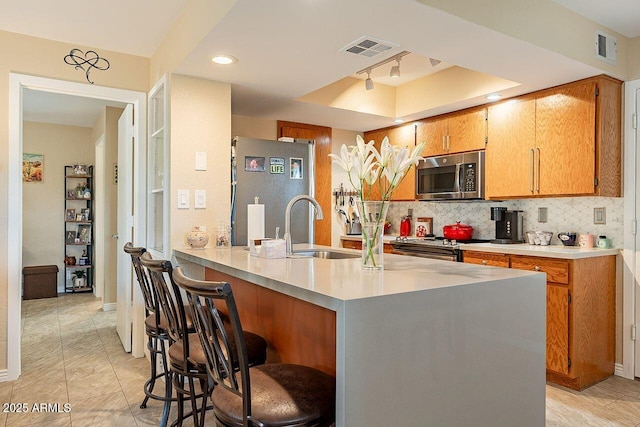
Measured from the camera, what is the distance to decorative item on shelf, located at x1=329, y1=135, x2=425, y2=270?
67.1 inches

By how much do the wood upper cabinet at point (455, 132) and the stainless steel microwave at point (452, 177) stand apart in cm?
7

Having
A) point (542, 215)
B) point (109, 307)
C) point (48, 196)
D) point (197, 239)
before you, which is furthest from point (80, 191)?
point (542, 215)

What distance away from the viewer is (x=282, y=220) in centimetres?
354

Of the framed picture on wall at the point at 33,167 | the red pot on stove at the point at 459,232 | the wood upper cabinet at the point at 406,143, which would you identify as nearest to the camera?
the red pot on stove at the point at 459,232

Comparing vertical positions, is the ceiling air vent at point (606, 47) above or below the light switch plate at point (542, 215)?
above

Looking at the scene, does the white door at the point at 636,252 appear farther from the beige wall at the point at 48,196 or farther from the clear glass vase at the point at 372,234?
the beige wall at the point at 48,196

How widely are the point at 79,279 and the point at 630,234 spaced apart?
6793 millimetres

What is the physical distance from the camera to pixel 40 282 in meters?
5.91

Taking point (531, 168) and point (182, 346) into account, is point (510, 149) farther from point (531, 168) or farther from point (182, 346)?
point (182, 346)

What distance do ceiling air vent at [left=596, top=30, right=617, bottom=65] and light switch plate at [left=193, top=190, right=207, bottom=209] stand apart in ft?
9.47

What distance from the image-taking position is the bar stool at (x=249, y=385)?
126cm

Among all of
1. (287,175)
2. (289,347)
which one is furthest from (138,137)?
(289,347)

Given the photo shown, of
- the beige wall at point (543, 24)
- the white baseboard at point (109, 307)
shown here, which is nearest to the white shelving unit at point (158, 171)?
the beige wall at point (543, 24)

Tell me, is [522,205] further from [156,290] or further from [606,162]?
[156,290]
